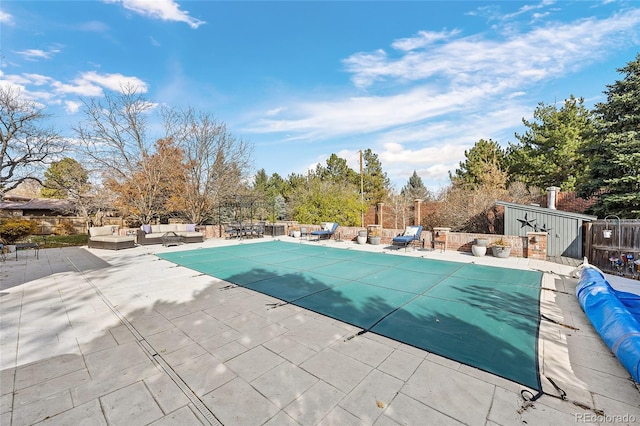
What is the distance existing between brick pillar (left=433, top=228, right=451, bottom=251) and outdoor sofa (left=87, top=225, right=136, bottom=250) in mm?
10860

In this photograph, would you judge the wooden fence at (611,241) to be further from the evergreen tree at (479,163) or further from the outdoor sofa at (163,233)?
the outdoor sofa at (163,233)

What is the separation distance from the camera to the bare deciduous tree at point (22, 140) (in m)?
11.8

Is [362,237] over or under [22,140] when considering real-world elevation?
under

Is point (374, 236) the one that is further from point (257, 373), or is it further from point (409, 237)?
point (257, 373)

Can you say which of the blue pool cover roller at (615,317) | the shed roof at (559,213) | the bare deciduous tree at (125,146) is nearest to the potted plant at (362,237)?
the shed roof at (559,213)

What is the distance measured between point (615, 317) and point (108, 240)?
41.1 feet

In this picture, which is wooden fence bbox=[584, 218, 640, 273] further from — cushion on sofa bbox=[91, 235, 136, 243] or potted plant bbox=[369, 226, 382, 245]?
cushion on sofa bbox=[91, 235, 136, 243]

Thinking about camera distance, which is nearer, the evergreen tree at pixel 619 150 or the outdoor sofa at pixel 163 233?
the evergreen tree at pixel 619 150

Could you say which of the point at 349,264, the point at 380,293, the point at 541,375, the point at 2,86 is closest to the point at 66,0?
the point at 2,86

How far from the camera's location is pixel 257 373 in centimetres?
223

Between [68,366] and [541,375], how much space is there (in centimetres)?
404

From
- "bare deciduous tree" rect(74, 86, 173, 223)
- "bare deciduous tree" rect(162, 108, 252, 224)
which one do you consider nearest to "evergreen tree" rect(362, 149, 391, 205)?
"bare deciduous tree" rect(162, 108, 252, 224)

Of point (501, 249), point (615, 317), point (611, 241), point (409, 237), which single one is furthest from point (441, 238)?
point (615, 317)

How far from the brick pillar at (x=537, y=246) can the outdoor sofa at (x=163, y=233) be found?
11.5 meters
